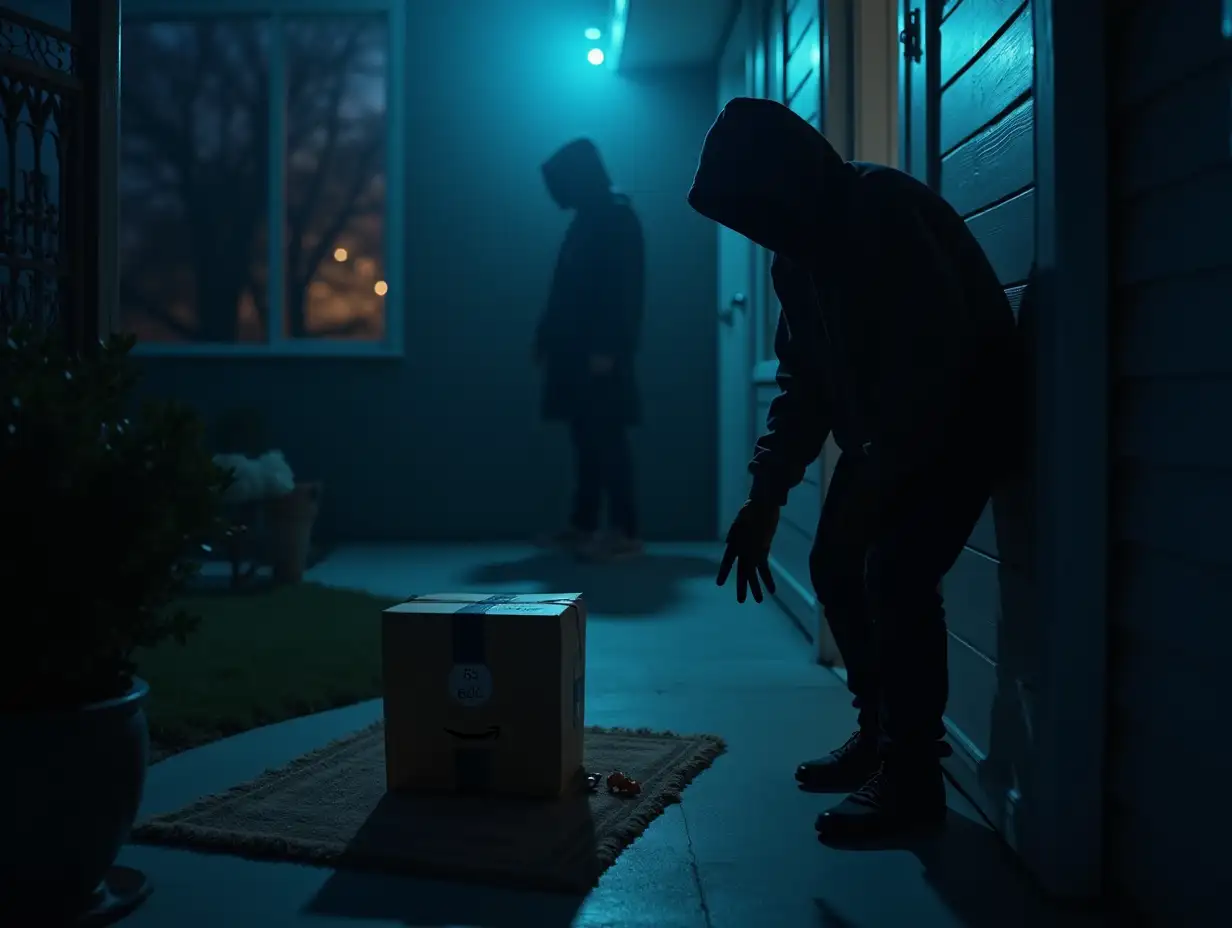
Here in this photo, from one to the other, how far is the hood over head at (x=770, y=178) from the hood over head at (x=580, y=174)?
3058mm

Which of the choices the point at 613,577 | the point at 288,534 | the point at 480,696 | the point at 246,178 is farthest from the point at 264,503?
the point at 480,696

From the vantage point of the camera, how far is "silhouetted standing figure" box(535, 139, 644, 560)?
15.9ft

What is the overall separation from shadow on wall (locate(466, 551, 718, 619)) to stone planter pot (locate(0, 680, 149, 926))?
231 centimetres

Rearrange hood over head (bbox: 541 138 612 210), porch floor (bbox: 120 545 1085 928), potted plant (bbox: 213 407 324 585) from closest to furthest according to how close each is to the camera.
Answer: porch floor (bbox: 120 545 1085 928), potted plant (bbox: 213 407 324 585), hood over head (bbox: 541 138 612 210)

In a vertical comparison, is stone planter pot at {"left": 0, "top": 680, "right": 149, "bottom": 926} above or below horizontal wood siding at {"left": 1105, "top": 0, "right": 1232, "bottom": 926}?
below

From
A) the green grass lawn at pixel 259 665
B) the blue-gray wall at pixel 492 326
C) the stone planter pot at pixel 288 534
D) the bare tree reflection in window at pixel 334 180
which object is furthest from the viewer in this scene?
the bare tree reflection in window at pixel 334 180

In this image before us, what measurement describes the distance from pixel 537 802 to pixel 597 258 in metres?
3.23

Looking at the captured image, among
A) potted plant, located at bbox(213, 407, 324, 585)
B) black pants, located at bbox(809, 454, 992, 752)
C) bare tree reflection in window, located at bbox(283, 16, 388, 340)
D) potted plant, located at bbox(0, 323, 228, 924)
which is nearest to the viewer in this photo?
potted plant, located at bbox(0, 323, 228, 924)

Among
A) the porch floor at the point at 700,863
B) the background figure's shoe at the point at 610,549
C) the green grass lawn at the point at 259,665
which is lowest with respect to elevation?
the porch floor at the point at 700,863

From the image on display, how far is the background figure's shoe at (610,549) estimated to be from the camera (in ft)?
16.0

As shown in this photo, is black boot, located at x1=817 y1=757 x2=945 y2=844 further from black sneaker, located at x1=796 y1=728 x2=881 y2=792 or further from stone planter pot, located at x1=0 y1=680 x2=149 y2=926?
stone planter pot, located at x1=0 y1=680 x2=149 y2=926

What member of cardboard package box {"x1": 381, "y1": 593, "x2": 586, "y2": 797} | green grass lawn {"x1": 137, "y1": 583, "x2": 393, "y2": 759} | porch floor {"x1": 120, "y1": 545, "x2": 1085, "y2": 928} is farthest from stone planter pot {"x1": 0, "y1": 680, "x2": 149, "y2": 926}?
green grass lawn {"x1": 137, "y1": 583, "x2": 393, "y2": 759}

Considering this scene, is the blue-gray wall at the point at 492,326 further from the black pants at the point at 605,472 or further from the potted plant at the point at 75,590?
the potted plant at the point at 75,590

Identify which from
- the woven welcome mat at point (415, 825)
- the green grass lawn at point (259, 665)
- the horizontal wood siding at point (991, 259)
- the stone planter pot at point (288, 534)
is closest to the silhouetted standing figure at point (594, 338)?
the stone planter pot at point (288, 534)
